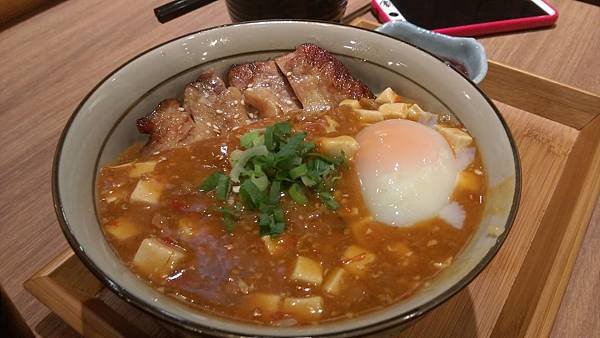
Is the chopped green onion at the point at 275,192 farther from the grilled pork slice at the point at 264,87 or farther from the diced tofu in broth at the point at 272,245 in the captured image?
the grilled pork slice at the point at 264,87

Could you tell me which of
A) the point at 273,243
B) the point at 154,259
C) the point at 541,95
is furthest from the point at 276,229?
the point at 541,95

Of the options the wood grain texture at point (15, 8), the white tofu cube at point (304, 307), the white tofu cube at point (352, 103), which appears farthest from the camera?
the wood grain texture at point (15, 8)

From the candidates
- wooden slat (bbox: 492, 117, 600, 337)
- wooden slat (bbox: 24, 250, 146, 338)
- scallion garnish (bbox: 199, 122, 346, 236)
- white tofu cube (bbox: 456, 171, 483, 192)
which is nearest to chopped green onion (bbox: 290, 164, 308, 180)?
scallion garnish (bbox: 199, 122, 346, 236)

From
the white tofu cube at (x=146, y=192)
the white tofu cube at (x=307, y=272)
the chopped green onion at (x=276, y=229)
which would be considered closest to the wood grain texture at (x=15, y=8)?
the white tofu cube at (x=146, y=192)

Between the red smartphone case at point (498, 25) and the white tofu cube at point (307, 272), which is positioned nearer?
the white tofu cube at point (307, 272)

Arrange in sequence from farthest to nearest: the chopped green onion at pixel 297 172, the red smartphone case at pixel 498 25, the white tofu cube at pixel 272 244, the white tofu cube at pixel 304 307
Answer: the red smartphone case at pixel 498 25, the chopped green onion at pixel 297 172, the white tofu cube at pixel 272 244, the white tofu cube at pixel 304 307

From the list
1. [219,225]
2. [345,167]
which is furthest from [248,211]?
[345,167]

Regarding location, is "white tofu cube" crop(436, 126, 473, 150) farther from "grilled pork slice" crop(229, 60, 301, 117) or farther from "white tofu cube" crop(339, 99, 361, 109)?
"grilled pork slice" crop(229, 60, 301, 117)
